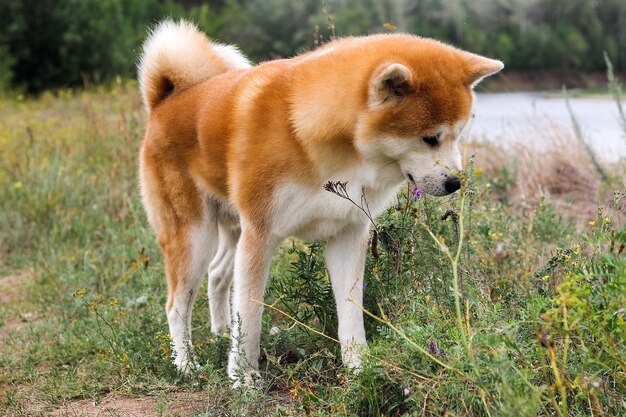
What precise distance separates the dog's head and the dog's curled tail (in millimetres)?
1366

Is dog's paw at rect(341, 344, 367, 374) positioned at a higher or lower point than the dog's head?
lower

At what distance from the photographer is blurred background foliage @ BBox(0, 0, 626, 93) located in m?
9.61

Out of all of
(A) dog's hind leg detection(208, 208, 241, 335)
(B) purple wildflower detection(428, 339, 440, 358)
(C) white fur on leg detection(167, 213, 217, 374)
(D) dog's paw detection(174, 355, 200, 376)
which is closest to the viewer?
(B) purple wildflower detection(428, 339, 440, 358)

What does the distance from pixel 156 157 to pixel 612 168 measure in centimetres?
408

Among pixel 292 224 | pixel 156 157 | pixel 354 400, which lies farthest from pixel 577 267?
pixel 156 157

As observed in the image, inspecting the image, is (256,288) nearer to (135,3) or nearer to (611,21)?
(611,21)

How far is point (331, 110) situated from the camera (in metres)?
3.29

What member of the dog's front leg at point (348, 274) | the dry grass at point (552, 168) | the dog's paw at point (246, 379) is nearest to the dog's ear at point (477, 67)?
the dog's front leg at point (348, 274)

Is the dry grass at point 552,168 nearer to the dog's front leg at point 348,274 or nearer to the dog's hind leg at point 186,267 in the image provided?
the dog's front leg at point 348,274

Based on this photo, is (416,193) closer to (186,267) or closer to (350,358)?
(350,358)

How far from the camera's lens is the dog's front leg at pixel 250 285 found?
11.6ft

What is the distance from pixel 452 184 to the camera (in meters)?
3.17

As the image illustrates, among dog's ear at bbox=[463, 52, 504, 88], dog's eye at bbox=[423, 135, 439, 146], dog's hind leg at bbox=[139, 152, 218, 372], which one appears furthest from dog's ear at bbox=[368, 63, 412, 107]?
dog's hind leg at bbox=[139, 152, 218, 372]

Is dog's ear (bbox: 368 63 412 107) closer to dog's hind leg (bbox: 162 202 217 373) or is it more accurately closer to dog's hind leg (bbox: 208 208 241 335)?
dog's hind leg (bbox: 162 202 217 373)
